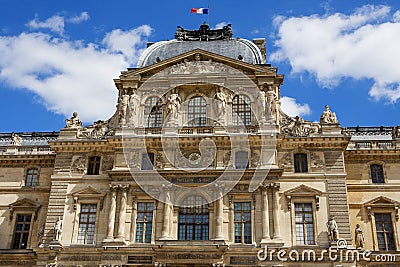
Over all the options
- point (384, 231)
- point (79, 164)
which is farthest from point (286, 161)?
point (79, 164)

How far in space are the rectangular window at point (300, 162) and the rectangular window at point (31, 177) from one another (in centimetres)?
2158

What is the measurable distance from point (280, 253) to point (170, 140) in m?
11.6

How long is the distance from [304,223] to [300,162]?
4719 mm

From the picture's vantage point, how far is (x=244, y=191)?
36812 mm

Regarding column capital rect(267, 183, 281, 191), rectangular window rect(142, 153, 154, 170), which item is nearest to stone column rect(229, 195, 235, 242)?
column capital rect(267, 183, 281, 191)

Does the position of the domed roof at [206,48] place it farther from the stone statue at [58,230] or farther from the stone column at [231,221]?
the stone statue at [58,230]

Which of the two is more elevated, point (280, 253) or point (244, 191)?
point (244, 191)

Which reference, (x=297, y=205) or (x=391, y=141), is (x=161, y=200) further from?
(x=391, y=141)

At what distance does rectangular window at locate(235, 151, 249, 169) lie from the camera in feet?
124

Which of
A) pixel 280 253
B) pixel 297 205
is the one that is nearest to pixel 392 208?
pixel 297 205

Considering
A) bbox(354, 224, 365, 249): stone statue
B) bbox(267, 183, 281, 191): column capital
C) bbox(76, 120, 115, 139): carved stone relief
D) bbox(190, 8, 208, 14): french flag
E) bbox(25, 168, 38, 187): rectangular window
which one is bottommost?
bbox(354, 224, 365, 249): stone statue

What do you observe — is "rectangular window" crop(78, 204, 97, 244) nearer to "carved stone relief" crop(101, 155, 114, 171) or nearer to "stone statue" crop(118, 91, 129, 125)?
"carved stone relief" crop(101, 155, 114, 171)

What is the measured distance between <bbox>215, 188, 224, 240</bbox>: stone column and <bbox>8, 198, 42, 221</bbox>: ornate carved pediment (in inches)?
594

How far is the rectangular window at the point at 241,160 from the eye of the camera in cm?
3772
